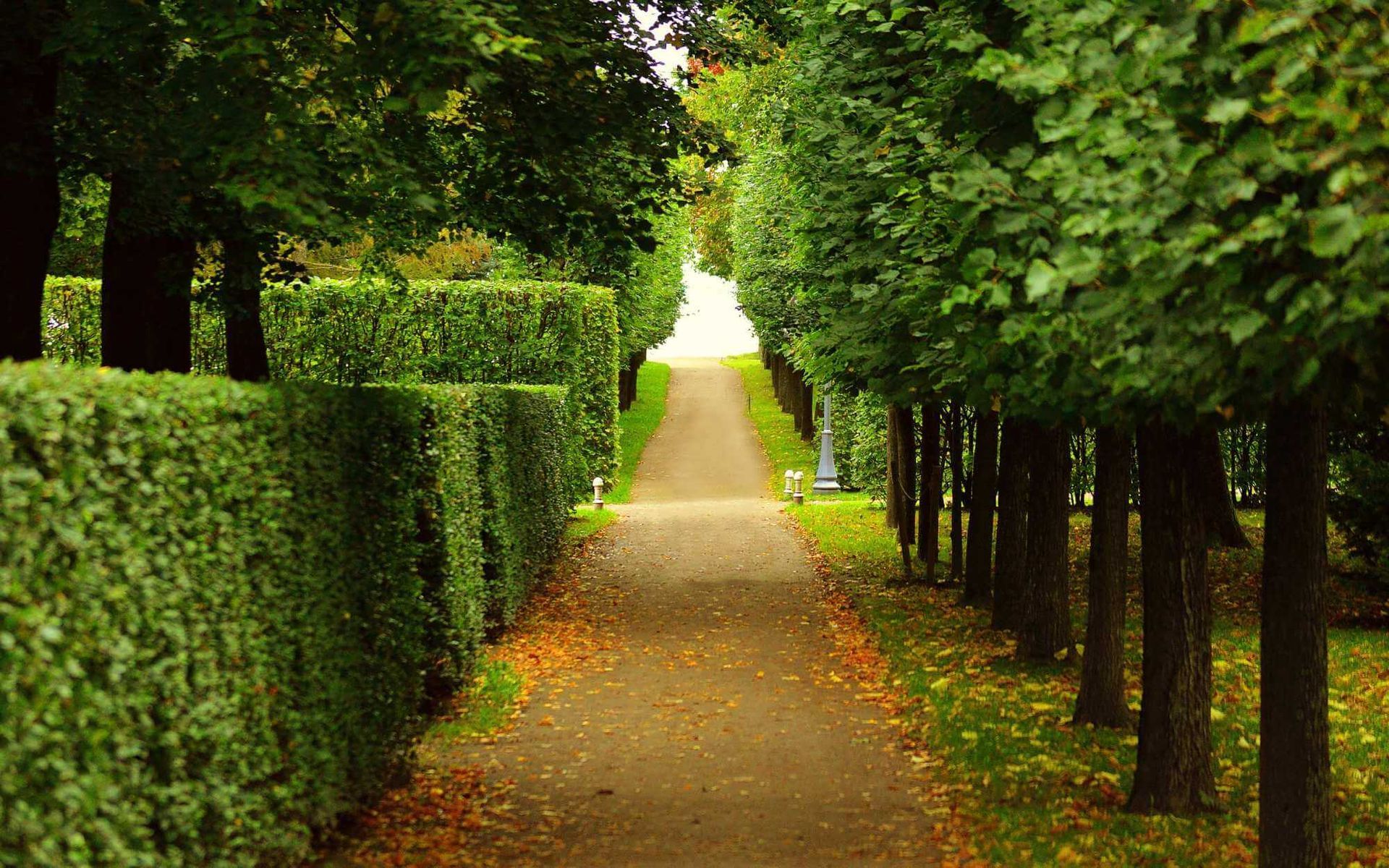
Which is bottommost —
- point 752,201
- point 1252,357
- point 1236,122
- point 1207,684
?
point 1207,684

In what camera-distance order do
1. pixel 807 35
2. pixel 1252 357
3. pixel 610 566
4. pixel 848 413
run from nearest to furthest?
pixel 1252 357 < pixel 807 35 < pixel 610 566 < pixel 848 413

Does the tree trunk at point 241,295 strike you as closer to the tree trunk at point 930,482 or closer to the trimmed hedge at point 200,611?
the trimmed hedge at point 200,611

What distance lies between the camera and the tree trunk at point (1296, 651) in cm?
654

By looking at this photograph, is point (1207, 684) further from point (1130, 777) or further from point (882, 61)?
point (882, 61)

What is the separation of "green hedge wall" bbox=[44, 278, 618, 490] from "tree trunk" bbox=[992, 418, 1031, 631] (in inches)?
486

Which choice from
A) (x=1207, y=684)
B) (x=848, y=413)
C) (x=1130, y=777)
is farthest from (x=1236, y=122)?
(x=848, y=413)

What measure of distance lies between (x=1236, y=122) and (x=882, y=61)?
29.3 feet

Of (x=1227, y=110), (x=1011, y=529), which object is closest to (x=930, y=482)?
(x=1011, y=529)

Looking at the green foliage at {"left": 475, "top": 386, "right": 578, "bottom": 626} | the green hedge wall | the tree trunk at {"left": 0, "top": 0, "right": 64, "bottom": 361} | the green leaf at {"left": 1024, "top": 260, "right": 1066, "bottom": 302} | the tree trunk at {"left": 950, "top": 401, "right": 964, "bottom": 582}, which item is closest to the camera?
the green leaf at {"left": 1024, "top": 260, "right": 1066, "bottom": 302}

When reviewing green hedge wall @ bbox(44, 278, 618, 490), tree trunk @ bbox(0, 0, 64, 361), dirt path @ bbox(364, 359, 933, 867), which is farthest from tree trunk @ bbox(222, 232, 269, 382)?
green hedge wall @ bbox(44, 278, 618, 490)

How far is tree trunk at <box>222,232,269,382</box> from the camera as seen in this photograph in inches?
508

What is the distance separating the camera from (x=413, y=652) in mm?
9117

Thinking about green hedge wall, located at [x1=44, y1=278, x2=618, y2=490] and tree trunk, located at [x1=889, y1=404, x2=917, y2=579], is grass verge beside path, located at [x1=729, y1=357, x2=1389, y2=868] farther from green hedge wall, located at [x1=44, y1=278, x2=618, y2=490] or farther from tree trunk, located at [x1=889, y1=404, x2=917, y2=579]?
green hedge wall, located at [x1=44, y1=278, x2=618, y2=490]

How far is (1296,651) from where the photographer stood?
261 inches
